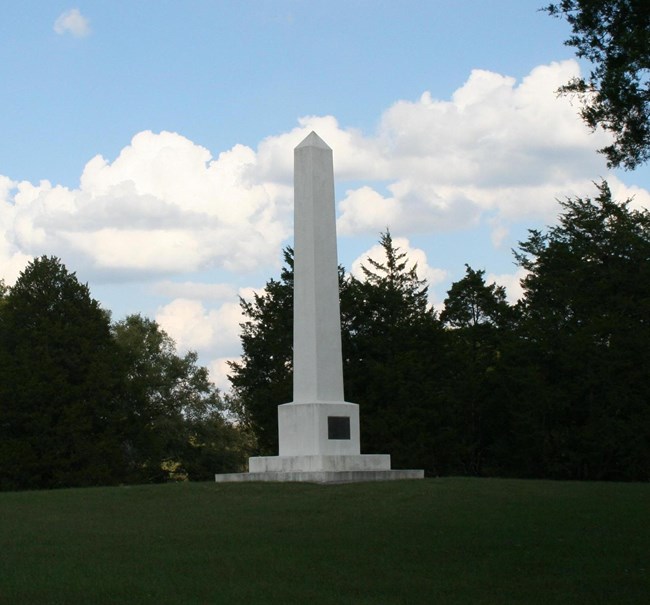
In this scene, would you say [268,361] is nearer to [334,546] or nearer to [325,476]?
[325,476]

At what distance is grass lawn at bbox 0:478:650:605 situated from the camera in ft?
37.2

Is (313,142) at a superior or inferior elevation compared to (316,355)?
superior

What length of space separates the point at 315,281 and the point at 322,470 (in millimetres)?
4911

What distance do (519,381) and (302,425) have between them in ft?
56.7

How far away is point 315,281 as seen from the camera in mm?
26938

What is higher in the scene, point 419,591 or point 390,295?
point 390,295

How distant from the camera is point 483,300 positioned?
168 feet

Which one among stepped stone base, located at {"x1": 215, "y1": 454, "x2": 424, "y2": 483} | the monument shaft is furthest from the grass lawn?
the monument shaft

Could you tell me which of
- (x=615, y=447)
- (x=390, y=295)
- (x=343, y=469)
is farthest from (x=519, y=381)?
(x=343, y=469)

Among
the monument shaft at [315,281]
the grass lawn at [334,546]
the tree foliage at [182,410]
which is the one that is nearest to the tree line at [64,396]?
the tree foliage at [182,410]

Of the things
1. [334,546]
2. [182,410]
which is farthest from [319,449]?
[182,410]

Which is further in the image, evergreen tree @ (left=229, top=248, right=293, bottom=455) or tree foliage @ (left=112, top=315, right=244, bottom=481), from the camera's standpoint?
tree foliage @ (left=112, top=315, right=244, bottom=481)

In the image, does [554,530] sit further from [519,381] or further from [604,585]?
[519,381]

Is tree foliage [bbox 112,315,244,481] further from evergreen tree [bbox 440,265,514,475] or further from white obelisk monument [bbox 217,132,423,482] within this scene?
white obelisk monument [bbox 217,132,423,482]
